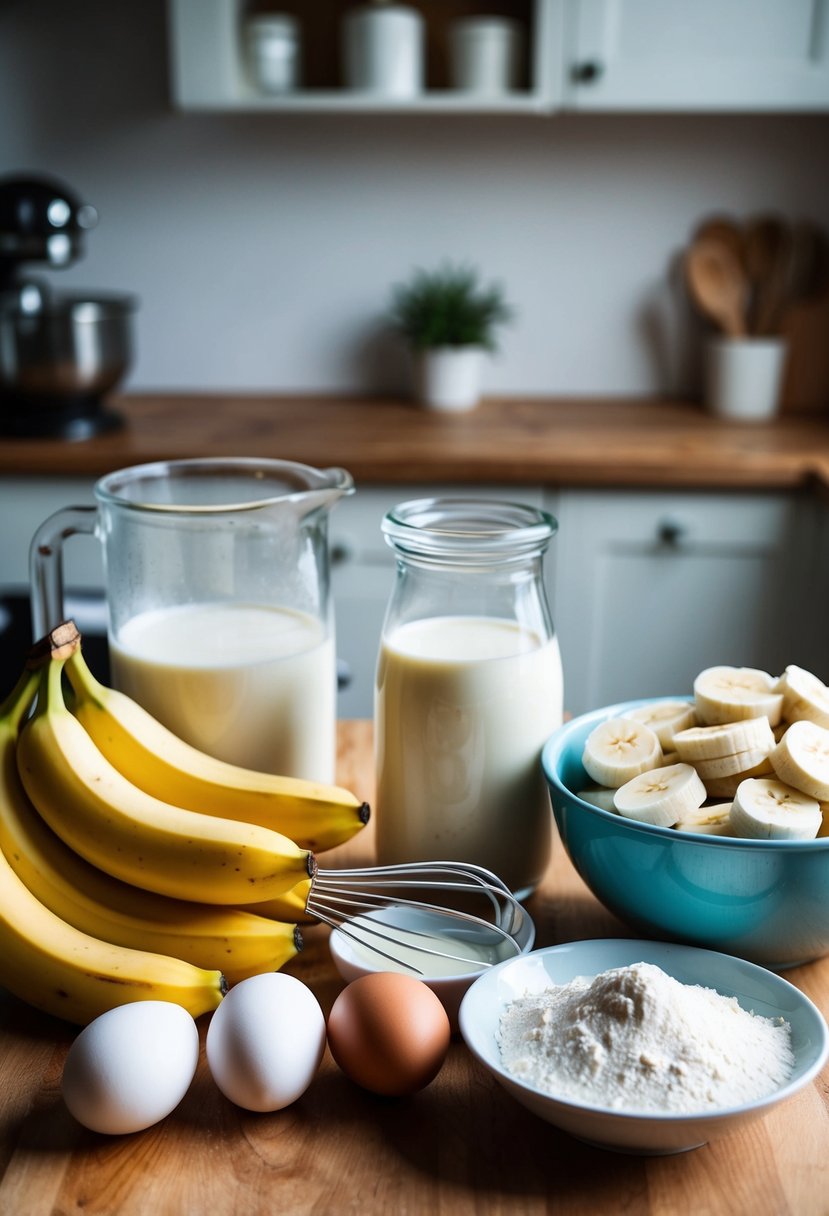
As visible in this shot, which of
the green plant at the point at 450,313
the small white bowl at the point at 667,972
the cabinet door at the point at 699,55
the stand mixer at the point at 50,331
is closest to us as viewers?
the small white bowl at the point at 667,972

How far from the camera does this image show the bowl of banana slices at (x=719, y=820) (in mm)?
632

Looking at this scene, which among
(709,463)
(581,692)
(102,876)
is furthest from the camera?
(581,692)

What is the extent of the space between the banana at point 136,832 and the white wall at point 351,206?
1894 millimetres

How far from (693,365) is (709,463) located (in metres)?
0.65

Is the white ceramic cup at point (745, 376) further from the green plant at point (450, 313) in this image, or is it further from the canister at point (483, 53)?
the canister at point (483, 53)

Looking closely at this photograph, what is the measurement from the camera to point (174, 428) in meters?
2.12

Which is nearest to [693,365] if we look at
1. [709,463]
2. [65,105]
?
[709,463]

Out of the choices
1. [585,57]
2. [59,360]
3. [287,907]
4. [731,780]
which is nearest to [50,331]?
[59,360]

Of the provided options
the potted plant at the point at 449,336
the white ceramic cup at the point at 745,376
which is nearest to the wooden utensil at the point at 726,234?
the white ceramic cup at the point at 745,376

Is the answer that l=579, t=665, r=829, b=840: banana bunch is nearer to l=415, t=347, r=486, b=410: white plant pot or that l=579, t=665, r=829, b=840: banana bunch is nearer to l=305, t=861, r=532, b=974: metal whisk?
l=305, t=861, r=532, b=974: metal whisk

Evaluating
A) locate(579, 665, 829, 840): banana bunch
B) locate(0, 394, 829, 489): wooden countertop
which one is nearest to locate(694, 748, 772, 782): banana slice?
locate(579, 665, 829, 840): banana bunch

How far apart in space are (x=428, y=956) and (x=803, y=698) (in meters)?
0.28

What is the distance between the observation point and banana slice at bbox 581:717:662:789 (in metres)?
0.71

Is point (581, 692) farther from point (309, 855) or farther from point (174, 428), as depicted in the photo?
point (309, 855)
